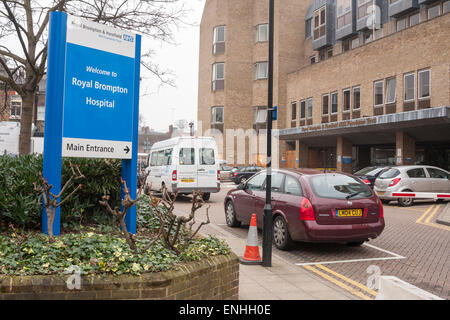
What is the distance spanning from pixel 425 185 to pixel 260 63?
26.9m

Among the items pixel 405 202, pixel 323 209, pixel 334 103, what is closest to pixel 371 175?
pixel 405 202

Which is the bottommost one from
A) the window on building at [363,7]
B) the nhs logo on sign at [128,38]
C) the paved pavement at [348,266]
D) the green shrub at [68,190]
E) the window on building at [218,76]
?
the paved pavement at [348,266]

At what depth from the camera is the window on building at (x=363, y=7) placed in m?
28.6

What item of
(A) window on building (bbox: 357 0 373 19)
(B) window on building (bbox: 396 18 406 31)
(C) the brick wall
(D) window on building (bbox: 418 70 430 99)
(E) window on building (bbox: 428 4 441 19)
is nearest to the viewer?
(C) the brick wall

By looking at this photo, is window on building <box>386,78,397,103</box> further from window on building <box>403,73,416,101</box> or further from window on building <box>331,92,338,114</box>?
window on building <box>331,92,338,114</box>

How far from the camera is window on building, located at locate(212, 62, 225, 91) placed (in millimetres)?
40531

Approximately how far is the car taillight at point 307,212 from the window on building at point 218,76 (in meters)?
34.2

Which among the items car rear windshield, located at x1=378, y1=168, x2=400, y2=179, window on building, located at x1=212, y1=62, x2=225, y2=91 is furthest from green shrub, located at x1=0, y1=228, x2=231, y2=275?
window on building, located at x1=212, y1=62, x2=225, y2=91

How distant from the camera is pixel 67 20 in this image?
4938 mm

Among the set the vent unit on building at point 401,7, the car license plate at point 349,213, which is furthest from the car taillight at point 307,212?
the vent unit on building at point 401,7

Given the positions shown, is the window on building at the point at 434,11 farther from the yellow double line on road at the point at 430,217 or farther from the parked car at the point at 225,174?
the parked car at the point at 225,174

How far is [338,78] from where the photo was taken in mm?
28641

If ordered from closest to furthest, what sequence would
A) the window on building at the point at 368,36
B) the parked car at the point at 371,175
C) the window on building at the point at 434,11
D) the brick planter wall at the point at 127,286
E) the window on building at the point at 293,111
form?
the brick planter wall at the point at 127,286, the parked car at the point at 371,175, the window on building at the point at 434,11, the window on building at the point at 368,36, the window on building at the point at 293,111

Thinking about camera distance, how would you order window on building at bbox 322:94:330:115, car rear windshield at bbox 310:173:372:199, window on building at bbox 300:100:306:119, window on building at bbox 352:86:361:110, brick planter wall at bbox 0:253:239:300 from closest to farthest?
brick planter wall at bbox 0:253:239:300 → car rear windshield at bbox 310:173:372:199 → window on building at bbox 352:86:361:110 → window on building at bbox 322:94:330:115 → window on building at bbox 300:100:306:119
